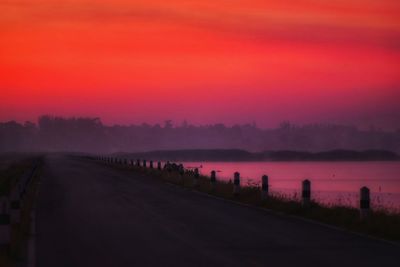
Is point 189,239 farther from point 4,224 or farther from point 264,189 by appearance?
point 264,189

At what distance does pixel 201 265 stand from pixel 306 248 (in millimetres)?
2868

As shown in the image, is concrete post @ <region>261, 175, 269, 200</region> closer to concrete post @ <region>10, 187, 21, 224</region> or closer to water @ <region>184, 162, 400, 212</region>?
water @ <region>184, 162, 400, 212</region>

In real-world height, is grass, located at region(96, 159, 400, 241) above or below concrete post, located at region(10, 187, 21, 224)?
below

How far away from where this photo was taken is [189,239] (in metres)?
14.2

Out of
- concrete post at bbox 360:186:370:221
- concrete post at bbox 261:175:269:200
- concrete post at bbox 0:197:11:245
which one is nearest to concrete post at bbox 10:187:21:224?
concrete post at bbox 0:197:11:245

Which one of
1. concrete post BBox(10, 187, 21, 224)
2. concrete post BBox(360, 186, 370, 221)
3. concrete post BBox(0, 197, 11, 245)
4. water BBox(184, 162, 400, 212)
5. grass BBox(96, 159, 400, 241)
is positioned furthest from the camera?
water BBox(184, 162, 400, 212)

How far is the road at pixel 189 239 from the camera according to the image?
37.7 feet

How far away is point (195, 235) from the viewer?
14891 mm

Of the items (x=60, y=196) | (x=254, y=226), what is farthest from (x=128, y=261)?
(x=60, y=196)

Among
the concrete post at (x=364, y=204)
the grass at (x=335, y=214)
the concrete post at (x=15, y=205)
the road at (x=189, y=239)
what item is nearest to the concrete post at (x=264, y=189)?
the grass at (x=335, y=214)

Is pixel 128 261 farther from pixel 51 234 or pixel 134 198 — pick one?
pixel 134 198

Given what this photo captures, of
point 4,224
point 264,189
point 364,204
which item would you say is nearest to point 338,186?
point 264,189

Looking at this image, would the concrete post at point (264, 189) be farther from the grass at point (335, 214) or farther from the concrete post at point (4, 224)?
the concrete post at point (4, 224)

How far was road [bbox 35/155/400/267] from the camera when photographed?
37.7 feet
